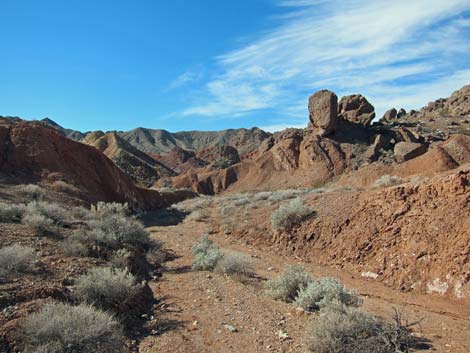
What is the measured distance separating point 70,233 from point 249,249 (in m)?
6.33

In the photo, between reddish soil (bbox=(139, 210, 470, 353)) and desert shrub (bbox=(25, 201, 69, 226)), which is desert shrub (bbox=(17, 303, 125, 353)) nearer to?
reddish soil (bbox=(139, 210, 470, 353))

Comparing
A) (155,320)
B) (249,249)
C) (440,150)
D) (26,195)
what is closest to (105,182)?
(26,195)

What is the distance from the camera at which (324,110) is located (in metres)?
43.0

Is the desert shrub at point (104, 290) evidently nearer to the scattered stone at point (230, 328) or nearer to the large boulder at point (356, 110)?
the scattered stone at point (230, 328)

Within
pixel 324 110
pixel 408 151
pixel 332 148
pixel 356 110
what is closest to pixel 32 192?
pixel 408 151

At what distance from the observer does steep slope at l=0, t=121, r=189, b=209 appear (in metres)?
21.9

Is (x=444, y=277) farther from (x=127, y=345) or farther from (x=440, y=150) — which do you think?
(x=440, y=150)

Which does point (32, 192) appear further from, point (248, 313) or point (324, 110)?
point (324, 110)

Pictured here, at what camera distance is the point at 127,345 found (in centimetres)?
548

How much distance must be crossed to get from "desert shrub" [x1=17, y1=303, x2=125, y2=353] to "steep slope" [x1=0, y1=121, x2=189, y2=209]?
16793mm

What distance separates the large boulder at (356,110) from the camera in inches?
1813

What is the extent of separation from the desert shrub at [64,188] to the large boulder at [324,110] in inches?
1155

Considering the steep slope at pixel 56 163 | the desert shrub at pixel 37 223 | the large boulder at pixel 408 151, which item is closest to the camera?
the desert shrub at pixel 37 223

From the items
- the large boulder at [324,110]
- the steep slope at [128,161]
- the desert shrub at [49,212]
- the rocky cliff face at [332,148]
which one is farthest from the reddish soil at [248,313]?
the steep slope at [128,161]
